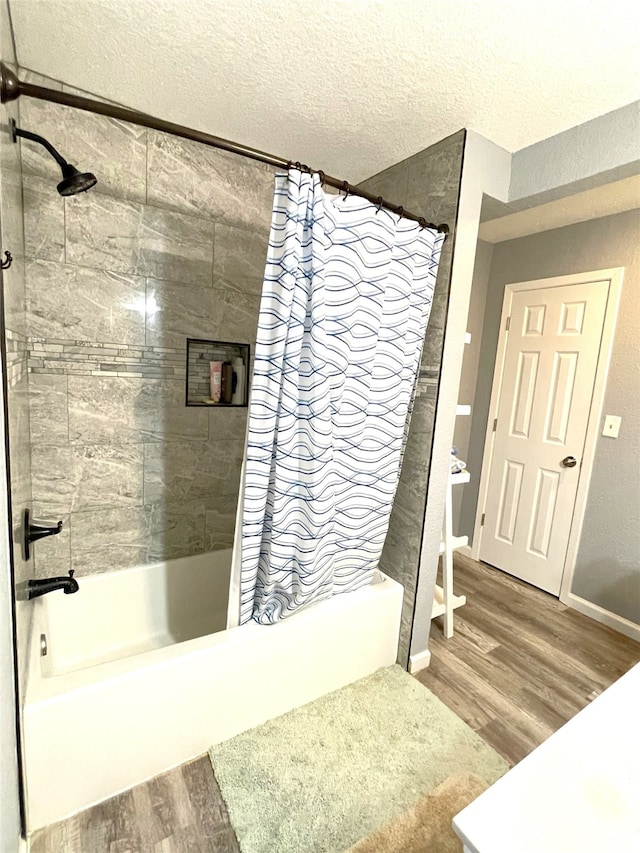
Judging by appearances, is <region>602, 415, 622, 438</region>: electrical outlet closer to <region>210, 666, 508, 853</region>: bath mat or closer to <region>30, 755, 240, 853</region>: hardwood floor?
<region>210, 666, 508, 853</region>: bath mat

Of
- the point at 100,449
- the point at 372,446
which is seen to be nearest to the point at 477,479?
the point at 372,446

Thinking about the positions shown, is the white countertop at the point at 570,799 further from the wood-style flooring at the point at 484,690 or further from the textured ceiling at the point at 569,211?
the textured ceiling at the point at 569,211

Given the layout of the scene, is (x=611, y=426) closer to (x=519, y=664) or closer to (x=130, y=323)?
(x=519, y=664)

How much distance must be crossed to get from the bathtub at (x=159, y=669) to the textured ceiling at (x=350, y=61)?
198cm

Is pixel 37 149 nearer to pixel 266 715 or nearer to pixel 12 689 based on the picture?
pixel 12 689

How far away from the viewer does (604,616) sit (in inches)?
94.3

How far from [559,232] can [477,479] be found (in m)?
1.79

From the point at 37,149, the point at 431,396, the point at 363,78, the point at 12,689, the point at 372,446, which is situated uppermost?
the point at 363,78

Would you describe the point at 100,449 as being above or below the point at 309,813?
above

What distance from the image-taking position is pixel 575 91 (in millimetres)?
1354

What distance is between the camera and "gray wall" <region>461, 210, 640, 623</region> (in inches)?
89.3

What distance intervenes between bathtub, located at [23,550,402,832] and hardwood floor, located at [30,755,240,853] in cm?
4

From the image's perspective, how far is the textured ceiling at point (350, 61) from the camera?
110 cm

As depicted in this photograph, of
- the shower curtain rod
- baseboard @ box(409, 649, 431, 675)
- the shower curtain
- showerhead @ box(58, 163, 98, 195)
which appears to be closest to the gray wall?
baseboard @ box(409, 649, 431, 675)
